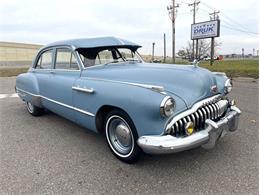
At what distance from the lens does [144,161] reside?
306cm

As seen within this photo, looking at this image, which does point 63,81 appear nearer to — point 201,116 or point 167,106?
point 167,106

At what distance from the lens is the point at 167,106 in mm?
2502

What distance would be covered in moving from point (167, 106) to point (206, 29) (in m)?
22.2

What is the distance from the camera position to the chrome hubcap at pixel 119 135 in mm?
2957

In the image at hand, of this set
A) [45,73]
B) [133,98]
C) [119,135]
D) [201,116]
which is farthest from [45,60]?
[201,116]

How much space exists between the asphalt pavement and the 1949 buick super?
12.9 inches

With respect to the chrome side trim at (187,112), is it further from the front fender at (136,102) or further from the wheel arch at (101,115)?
the wheel arch at (101,115)

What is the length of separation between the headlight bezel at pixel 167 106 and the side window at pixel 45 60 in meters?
2.91

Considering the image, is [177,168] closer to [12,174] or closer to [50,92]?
[12,174]

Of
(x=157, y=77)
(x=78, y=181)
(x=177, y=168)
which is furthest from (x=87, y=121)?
(x=177, y=168)

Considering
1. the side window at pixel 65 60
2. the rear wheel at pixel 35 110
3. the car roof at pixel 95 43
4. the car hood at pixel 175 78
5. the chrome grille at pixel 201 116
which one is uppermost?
the car roof at pixel 95 43

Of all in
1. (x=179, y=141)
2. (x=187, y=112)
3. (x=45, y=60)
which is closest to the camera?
(x=179, y=141)

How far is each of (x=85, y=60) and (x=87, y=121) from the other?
1.04 metres

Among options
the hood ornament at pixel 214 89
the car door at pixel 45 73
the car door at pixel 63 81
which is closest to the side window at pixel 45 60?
the car door at pixel 45 73
